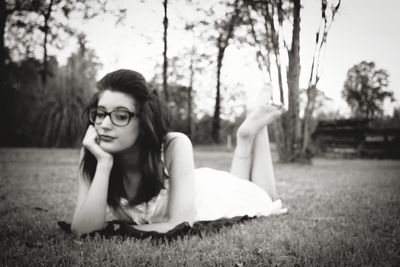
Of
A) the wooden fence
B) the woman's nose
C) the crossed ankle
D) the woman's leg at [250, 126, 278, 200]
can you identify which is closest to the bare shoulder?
the woman's nose

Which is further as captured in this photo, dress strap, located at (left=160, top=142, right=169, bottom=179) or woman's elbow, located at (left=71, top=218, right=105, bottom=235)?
dress strap, located at (left=160, top=142, right=169, bottom=179)

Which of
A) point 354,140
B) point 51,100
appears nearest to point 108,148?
point 51,100

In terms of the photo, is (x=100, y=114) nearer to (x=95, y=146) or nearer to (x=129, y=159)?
(x=95, y=146)

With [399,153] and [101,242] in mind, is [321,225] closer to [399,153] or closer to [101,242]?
[101,242]

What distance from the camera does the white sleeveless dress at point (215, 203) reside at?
2516 millimetres

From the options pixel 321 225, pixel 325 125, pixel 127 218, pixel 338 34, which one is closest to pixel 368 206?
pixel 321 225

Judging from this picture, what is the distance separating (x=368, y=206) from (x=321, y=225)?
1071 mm

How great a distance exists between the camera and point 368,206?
11.0 feet

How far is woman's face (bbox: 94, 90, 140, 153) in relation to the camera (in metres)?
2.09

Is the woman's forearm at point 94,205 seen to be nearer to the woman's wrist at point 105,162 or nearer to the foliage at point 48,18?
the woman's wrist at point 105,162

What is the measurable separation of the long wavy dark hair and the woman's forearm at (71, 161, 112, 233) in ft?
0.85

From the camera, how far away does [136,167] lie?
2480 millimetres

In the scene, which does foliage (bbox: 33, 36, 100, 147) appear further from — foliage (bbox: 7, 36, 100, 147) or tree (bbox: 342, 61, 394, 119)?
tree (bbox: 342, 61, 394, 119)

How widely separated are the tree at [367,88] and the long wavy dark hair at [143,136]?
→ 4.34ft
